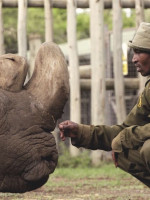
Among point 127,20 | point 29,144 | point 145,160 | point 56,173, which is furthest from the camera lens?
point 127,20

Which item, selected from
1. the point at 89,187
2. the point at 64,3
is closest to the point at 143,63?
the point at 89,187

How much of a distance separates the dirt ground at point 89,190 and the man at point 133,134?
1.21 metres

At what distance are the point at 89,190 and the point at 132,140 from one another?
2.64m

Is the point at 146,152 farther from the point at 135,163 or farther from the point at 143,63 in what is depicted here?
the point at 143,63

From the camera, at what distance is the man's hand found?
4.59 meters

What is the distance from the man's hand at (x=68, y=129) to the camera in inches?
181

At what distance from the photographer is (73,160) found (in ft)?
33.0

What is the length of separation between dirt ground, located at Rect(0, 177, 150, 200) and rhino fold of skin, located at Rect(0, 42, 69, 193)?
2.17 metres

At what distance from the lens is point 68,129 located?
4684 millimetres

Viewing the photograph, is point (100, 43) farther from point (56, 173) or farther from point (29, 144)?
point (29, 144)

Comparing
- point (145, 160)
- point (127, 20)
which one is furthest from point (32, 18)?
point (145, 160)

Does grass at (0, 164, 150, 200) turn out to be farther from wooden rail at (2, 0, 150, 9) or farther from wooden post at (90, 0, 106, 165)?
wooden rail at (2, 0, 150, 9)

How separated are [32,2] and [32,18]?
19.8 metres

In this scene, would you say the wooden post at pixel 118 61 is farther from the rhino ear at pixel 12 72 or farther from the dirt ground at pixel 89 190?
the rhino ear at pixel 12 72
